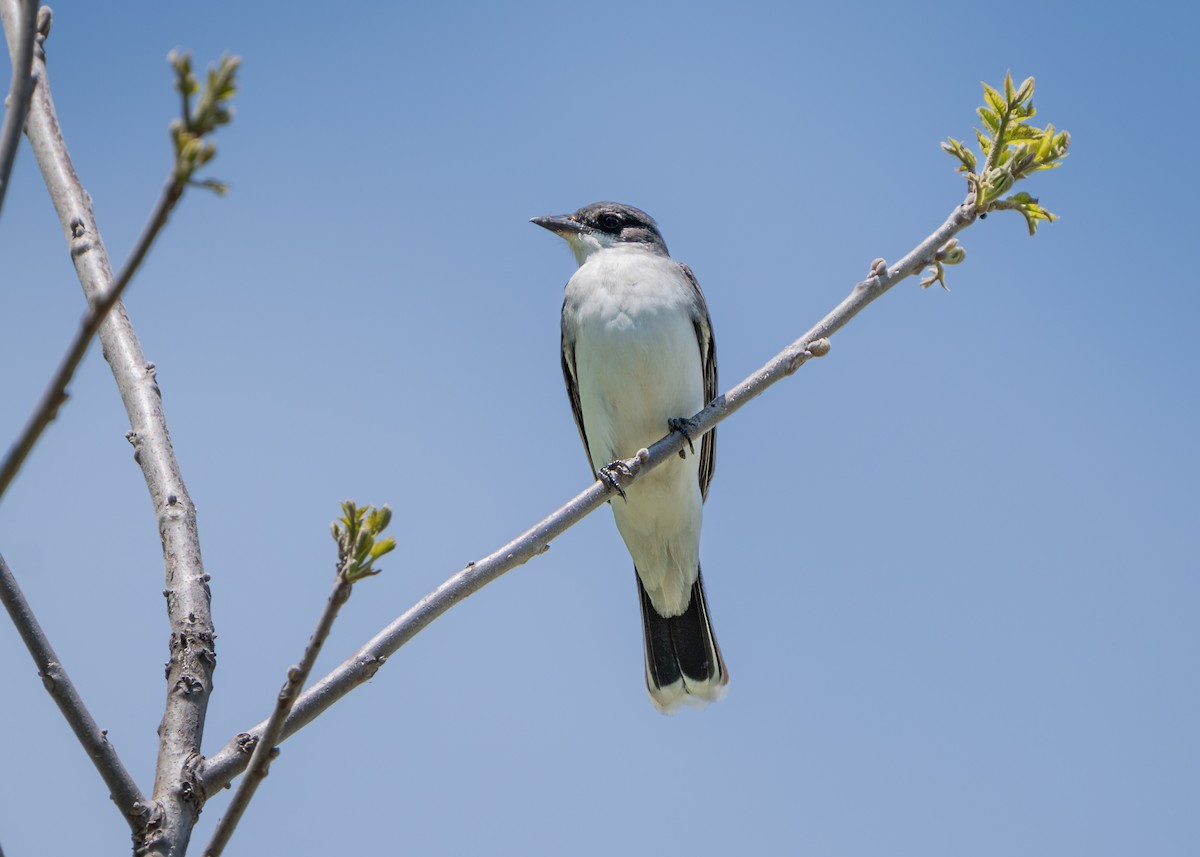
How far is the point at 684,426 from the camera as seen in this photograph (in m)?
6.15

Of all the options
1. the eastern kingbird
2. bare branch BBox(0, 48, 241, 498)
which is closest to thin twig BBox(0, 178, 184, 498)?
bare branch BBox(0, 48, 241, 498)

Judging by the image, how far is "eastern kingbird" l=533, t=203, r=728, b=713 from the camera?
8.07m

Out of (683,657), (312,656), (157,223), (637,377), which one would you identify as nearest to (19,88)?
(157,223)

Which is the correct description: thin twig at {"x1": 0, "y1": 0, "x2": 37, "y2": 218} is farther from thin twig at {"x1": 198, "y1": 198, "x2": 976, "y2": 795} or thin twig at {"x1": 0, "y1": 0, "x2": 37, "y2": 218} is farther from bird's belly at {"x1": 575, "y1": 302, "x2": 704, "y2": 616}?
bird's belly at {"x1": 575, "y1": 302, "x2": 704, "y2": 616}

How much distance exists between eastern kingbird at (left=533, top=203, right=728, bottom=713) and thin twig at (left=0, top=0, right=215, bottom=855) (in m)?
4.17

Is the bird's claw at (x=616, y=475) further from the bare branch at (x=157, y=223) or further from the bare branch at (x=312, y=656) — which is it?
the bare branch at (x=157, y=223)

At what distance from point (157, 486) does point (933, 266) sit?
275cm

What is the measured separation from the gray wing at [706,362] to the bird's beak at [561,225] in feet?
2.99

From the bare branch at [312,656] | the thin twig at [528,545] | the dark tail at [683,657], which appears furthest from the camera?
the dark tail at [683,657]

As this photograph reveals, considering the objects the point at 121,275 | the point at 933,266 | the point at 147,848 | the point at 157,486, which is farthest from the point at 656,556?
the point at 121,275

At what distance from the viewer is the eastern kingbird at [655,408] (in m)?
8.07

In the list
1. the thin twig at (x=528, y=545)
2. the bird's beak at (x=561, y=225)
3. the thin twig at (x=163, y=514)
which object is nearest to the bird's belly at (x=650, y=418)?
the bird's beak at (x=561, y=225)

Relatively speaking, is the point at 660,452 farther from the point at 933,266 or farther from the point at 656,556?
the point at 656,556

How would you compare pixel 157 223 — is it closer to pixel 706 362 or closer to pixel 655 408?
pixel 655 408
